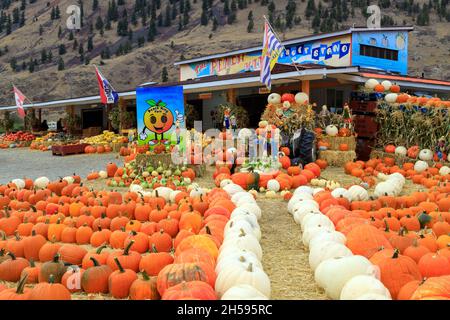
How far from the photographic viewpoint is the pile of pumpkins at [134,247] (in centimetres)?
382

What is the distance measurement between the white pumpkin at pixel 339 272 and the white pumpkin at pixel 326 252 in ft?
1.07

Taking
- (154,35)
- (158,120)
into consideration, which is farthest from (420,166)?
(154,35)

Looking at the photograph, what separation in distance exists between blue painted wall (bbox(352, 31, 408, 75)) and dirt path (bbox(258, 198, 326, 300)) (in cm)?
1566

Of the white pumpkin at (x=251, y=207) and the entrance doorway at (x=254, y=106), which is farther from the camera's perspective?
the entrance doorway at (x=254, y=106)

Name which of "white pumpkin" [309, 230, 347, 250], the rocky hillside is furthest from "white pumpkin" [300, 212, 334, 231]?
the rocky hillside

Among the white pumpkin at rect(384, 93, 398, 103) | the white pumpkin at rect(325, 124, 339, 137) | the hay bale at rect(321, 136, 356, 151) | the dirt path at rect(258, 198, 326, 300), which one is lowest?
the dirt path at rect(258, 198, 326, 300)

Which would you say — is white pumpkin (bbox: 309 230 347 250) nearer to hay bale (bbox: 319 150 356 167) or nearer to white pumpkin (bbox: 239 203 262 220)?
white pumpkin (bbox: 239 203 262 220)

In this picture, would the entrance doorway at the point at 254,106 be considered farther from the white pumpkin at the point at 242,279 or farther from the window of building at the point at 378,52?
the white pumpkin at the point at 242,279

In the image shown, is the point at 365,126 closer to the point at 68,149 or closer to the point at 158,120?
the point at 158,120

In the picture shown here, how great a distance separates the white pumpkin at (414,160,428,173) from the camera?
11680 millimetres

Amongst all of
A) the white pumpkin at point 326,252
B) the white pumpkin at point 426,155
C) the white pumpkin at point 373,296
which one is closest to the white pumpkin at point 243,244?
the white pumpkin at point 326,252

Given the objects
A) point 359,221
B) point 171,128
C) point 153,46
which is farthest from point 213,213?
point 153,46

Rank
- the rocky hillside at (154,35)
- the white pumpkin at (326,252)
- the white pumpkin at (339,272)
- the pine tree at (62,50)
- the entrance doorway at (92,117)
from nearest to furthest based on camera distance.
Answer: the white pumpkin at (339,272), the white pumpkin at (326,252), the entrance doorway at (92,117), the rocky hillside at (154,35), the pine tree at (62,50)
